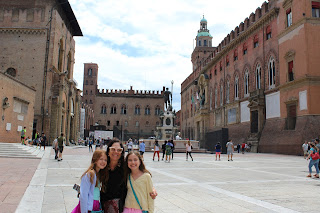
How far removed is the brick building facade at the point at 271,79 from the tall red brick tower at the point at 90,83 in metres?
39.1

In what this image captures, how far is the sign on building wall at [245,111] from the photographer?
98.6 ft

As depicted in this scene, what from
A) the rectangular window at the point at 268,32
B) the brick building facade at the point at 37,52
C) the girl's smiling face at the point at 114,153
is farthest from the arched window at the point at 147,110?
the girl's smiling face at the point at 114,153

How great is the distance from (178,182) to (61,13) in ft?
109

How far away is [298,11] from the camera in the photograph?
22984 mm

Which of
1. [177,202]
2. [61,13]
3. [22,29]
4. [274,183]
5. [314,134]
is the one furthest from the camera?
[61,13]

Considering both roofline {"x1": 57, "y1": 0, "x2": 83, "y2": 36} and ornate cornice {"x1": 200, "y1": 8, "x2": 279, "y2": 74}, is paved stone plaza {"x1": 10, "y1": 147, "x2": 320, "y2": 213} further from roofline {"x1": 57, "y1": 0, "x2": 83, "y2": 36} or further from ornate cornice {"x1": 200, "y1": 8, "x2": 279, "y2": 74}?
roofline {"x1": 57, "y1": 0, "x2": 83, "y2": 36}

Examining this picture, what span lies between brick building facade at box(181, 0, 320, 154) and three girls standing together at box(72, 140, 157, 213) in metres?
20.6

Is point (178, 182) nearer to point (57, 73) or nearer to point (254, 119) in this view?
point (254, 119)

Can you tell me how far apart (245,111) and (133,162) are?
29.4 meters

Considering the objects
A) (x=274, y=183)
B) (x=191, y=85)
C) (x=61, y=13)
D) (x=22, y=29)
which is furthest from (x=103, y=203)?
(x=191, y=85)

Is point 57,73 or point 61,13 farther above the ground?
point 61,13

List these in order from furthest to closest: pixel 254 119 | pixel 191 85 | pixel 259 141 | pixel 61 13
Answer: pixel 191 85, pixel 61 13, pixel 254 119, pixel 259 141

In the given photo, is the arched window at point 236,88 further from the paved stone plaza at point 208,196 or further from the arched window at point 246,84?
the paved stone plaza at point 208,196

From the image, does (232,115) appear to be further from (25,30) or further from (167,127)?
(25,30)
